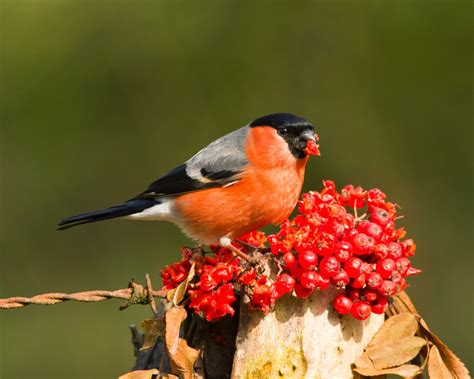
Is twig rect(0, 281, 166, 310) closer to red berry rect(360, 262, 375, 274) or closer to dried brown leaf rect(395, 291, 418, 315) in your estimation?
red berry rect(360, 262, 375, 274)

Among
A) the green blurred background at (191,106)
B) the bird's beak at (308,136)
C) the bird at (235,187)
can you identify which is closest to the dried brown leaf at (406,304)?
the bird at (235,187)

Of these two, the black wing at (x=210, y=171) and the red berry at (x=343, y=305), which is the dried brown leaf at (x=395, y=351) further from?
the black wing at (x=210, y=171)

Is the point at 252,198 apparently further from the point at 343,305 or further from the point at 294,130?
the point at 343,305

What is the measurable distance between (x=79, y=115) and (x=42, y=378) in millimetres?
2089

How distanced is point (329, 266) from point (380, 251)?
16 centimetres

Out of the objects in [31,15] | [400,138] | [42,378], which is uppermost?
[31,15]

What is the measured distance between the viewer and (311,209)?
90.1 inches

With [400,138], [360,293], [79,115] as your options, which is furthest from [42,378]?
[360,293]

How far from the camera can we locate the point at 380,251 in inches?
→ 85.0

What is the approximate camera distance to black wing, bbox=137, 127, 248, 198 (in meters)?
3.16

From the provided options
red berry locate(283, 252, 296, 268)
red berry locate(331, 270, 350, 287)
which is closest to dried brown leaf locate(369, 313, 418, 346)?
red berry locate(331, 270, 350, 287)

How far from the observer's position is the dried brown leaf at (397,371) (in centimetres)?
216

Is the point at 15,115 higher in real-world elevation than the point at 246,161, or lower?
higher

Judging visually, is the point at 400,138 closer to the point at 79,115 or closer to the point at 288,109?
the point at 288,109
